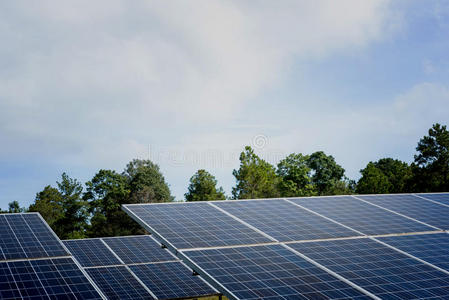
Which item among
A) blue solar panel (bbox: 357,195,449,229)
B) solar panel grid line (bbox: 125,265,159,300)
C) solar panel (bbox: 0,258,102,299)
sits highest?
blue solar panel (bbox: 357,195,449,229)

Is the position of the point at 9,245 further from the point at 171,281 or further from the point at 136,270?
the point at 171,281

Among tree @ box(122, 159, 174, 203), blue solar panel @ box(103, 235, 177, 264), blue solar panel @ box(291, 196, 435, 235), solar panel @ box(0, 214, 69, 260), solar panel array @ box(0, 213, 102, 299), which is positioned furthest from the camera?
tree @ box(122, 159, 174, 203)

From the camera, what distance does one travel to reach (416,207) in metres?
22.4

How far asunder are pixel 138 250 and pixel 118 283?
4.87m

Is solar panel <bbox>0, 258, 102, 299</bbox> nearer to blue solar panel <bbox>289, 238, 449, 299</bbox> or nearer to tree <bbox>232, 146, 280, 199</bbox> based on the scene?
blue solar panel <bbox>289, 238, 449, 299</bbox>

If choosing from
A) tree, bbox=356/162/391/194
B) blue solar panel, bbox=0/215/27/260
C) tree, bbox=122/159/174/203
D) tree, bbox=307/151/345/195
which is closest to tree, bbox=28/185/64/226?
tree, bbox=122/159/174/203

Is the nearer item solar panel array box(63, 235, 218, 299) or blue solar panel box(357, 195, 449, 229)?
blue solar panel box(357, 195, 449, 229)

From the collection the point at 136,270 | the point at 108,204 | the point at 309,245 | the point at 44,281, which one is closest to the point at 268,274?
the point at 309,245

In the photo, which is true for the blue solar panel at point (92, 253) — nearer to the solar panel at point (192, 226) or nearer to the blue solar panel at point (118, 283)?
the blue solar panel at point (118, 283)

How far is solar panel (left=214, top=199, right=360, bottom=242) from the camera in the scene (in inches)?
663

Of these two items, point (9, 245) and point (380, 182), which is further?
point (380, 182)

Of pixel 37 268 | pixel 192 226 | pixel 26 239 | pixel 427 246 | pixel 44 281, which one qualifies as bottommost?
pixel 44 281

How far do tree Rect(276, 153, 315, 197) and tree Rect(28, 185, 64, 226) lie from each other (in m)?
30.8

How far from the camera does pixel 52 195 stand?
65.0 meters
